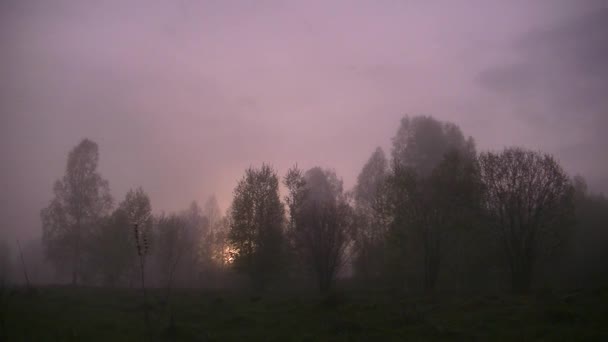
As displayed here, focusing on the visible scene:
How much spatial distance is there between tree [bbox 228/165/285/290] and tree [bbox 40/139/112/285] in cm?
2005

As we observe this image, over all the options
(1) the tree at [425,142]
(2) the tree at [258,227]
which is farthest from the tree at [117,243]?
(1) the tree at [425,142]

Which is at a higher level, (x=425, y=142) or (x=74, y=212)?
(x=425, y=142)

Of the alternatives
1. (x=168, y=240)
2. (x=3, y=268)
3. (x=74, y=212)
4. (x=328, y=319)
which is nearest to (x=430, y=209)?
(x=328, y=319)

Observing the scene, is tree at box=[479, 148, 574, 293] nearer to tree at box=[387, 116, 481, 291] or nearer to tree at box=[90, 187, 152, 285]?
tree at box=[387, 116, 481, 291]

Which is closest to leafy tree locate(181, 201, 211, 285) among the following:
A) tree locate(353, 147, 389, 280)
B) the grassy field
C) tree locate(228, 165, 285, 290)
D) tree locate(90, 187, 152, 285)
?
tree locate(90, 187, 152, 285)

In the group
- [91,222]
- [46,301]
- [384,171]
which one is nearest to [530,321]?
[46,301]

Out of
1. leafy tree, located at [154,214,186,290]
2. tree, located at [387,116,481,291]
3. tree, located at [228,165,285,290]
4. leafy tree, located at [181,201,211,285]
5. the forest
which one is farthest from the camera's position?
leafy tree, located at [181,201,211,285]

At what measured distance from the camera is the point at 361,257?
150ft

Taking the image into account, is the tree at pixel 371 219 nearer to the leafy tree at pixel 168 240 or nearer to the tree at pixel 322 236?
the tree at pixel 322 236

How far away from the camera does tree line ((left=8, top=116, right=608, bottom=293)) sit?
3381 cm

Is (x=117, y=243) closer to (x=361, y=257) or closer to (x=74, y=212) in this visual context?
(x=74, y=212)

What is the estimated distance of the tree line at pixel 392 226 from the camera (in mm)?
33812

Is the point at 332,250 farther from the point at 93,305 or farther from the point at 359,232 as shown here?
the point at 93,305

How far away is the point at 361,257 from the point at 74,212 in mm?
36113
